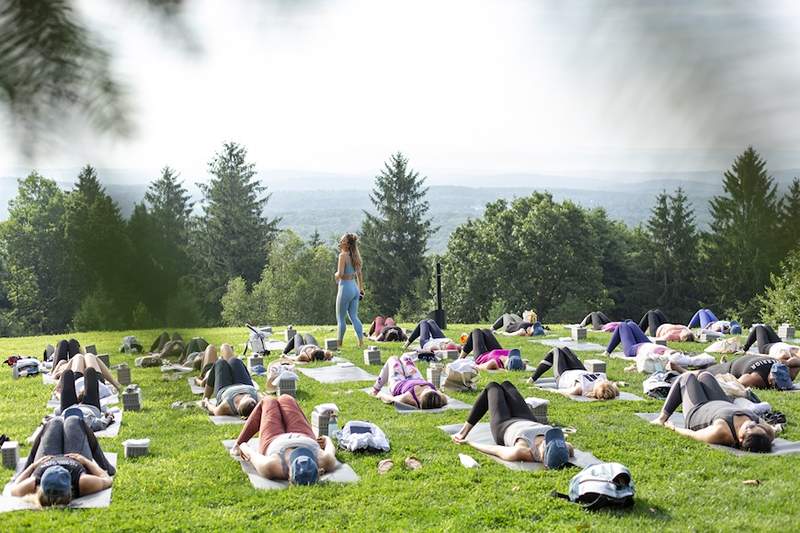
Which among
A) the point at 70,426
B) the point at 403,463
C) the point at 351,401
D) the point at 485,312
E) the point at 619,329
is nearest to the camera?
the point at 70,426

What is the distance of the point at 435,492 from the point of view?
731 centimetres

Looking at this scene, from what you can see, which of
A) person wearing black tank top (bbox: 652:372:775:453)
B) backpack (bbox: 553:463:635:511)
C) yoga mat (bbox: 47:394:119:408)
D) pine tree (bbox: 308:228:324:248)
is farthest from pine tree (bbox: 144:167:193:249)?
pine tree (bbox: 308:228:324:248)

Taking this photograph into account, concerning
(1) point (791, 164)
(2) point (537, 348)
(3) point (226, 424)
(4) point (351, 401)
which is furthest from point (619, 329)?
(1) point (791, 164)

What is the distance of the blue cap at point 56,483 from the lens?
682 centimetres

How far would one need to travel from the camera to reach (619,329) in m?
15.8

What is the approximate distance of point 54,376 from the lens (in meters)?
13.7

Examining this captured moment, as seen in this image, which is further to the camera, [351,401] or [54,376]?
[54,376]

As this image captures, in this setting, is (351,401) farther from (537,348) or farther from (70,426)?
(537,348)

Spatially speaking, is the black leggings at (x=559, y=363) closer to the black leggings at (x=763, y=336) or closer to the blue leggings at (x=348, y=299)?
the black leggings at (x=763, y=336)

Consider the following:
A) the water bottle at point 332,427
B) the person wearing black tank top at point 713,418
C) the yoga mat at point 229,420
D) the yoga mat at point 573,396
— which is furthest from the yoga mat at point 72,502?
the yoga mat at point 573,396

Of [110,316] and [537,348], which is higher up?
[110,316]

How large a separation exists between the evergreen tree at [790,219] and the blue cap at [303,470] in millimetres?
6353

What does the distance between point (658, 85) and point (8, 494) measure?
7.05 m

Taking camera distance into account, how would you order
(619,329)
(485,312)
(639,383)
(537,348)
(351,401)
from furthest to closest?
(485,312) → (537,348) → (619,329) → (639,383) → (351,401)
